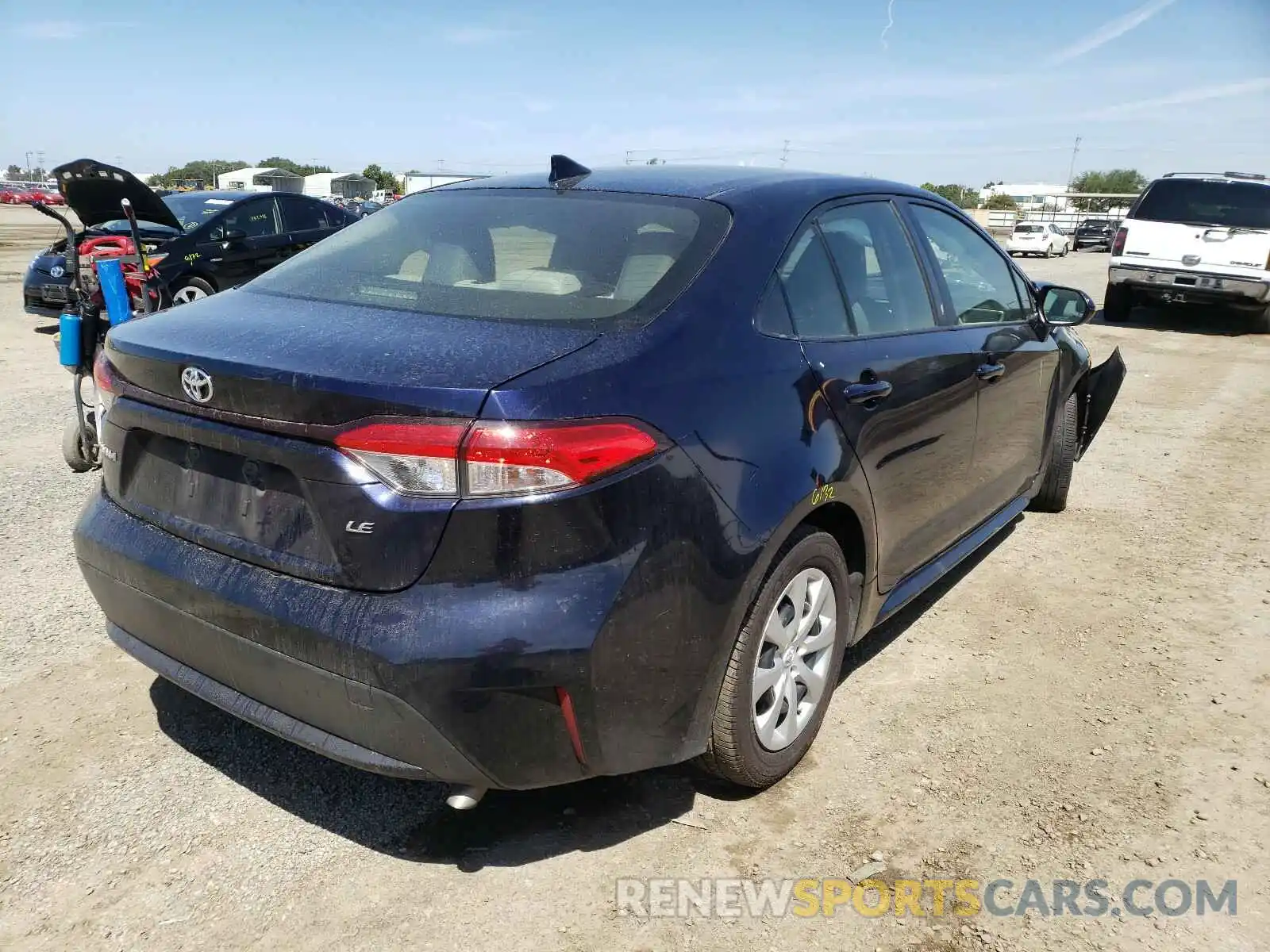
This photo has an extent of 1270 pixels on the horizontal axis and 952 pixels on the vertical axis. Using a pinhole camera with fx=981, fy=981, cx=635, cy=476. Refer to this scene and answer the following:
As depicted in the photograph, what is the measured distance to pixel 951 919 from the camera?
2334 mm

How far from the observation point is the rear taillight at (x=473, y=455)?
199cm

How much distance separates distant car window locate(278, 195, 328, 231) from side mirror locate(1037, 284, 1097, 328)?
914 centimetres

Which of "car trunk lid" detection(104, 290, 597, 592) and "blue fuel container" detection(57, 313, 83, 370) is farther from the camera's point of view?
"blue fuel container" detection(57, 313, 83, 370)

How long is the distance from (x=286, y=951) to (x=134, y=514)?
115 centimetres

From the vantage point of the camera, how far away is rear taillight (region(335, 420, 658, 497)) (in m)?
1.99

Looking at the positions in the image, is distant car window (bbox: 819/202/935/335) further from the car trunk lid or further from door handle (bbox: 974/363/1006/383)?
the car trunk lid

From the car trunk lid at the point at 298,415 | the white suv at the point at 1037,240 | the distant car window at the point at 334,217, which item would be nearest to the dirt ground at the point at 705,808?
the car trunk lid at the point at 298,415

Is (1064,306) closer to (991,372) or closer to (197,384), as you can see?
(991,372)

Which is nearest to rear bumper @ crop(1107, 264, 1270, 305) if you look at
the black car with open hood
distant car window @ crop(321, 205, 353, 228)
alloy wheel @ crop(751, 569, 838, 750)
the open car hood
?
distant car window @ crop(321, 205, 353, 228)

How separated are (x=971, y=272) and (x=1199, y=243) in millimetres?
10295

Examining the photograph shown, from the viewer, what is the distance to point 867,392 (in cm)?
288

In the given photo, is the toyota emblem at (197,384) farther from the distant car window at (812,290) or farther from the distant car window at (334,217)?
the distant car window at (334,217)

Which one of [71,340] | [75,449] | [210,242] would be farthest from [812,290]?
[210,242]

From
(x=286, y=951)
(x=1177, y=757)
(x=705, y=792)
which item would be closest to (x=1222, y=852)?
(x=1177, y=757)
